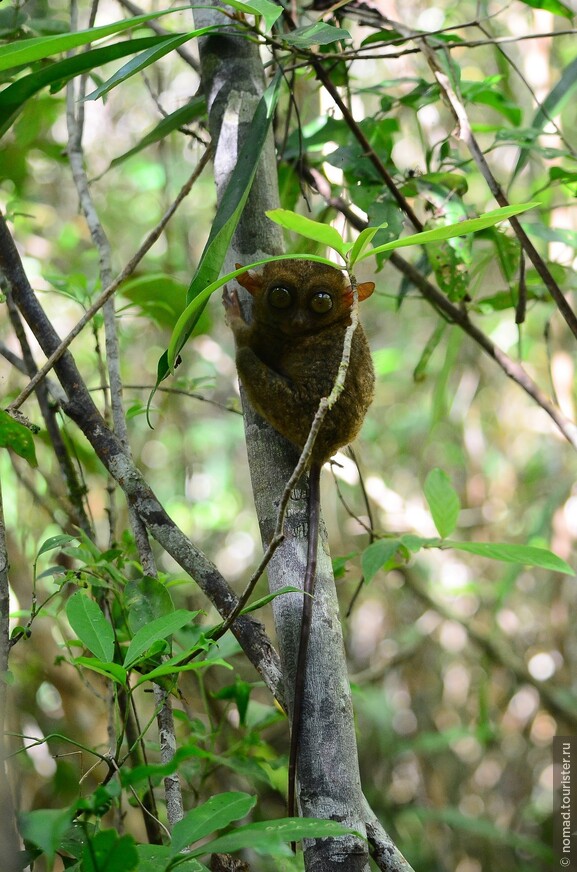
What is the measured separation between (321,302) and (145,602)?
101 cm

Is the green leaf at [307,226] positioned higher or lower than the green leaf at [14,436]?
higher

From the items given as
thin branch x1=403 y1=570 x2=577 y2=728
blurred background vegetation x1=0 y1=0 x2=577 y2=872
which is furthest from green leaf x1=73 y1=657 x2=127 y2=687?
thin branch x1=403 y1=570 x2=577 y2=728

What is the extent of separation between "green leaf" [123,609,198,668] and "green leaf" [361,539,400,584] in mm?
780

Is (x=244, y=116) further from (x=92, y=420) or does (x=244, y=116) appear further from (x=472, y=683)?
(x=472, y=683)

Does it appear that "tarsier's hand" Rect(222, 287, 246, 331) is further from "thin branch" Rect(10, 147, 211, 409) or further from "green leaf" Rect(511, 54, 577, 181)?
"green leaf" Rect(511, 54, 577, 181)

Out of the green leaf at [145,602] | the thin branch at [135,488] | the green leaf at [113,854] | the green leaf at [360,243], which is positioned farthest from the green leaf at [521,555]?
the green leaf at [113,854]

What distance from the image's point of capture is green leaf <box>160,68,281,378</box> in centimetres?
144

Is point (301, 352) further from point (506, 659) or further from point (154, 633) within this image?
point (506, 659)

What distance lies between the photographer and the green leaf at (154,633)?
1.25 meters

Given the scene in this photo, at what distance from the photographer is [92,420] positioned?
1.81 metres

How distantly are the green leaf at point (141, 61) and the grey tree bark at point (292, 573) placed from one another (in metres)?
0.27

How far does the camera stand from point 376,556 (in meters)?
2.04

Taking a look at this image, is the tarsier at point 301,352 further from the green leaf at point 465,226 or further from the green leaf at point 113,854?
the green leaf at point 113,854

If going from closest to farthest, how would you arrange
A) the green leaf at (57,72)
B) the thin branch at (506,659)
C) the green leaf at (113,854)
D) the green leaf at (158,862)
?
the green leaf at (113,854), the green leaf at (158,862), the green leaf at (57,72), the thin branch at (506,659)
